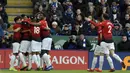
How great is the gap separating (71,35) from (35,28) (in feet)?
14.7

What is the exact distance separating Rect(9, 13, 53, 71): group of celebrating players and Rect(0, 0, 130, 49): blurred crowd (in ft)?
11.2

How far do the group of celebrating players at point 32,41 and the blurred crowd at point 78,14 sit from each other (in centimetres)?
342

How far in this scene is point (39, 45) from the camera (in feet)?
78.3

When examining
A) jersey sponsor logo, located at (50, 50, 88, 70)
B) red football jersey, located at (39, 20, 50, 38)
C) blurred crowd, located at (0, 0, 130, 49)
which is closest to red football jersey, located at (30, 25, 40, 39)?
red football jersey, located at (39, 20, 50, 38)

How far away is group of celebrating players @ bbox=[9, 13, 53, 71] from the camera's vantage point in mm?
23750

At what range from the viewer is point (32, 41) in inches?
939

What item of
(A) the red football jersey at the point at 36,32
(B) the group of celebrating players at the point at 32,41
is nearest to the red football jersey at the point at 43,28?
(B) the group of celebrating players at the point at 32,41

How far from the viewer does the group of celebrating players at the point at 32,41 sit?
2375cm

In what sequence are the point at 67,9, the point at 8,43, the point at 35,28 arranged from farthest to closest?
1. the point at 67,9
2. the point at 8,43
3. the point at 35,28

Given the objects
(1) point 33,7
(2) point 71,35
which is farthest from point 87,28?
(1) point 33,7

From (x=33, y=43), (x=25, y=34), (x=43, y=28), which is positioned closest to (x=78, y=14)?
(x=43, y=28)

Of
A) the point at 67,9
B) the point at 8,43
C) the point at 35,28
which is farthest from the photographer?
the point at 67,9

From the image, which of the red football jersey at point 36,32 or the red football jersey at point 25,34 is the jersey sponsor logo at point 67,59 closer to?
the red football jersey at point 25,34

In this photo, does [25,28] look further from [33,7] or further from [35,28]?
[33,7]
